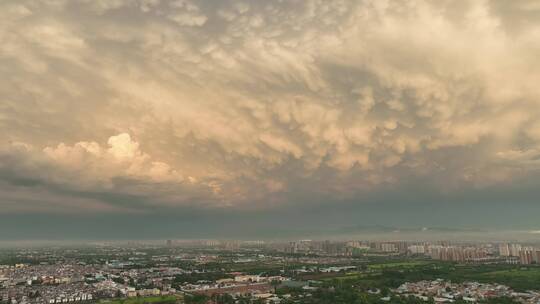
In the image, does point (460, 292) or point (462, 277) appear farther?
point (462, 277)

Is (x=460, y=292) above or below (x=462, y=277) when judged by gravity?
below

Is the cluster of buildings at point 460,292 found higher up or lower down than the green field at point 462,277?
lower down

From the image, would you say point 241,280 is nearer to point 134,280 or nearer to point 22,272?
point 134,280

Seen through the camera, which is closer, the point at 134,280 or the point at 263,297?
the point at 263,297

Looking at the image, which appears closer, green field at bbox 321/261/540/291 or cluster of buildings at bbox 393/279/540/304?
cluster of buildings at bbox 393/279/540/304

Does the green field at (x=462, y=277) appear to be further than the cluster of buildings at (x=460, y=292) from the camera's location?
Yes

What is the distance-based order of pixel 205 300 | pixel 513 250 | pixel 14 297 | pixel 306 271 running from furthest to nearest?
pixel 513 250 < pixel 306 271 < pixel 14 297 < pixel 205 300

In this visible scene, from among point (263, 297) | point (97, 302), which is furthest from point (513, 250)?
point (97, 302)

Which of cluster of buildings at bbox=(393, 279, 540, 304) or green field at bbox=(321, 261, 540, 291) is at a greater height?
green field at bbox=(321, 261, 540, 291)
